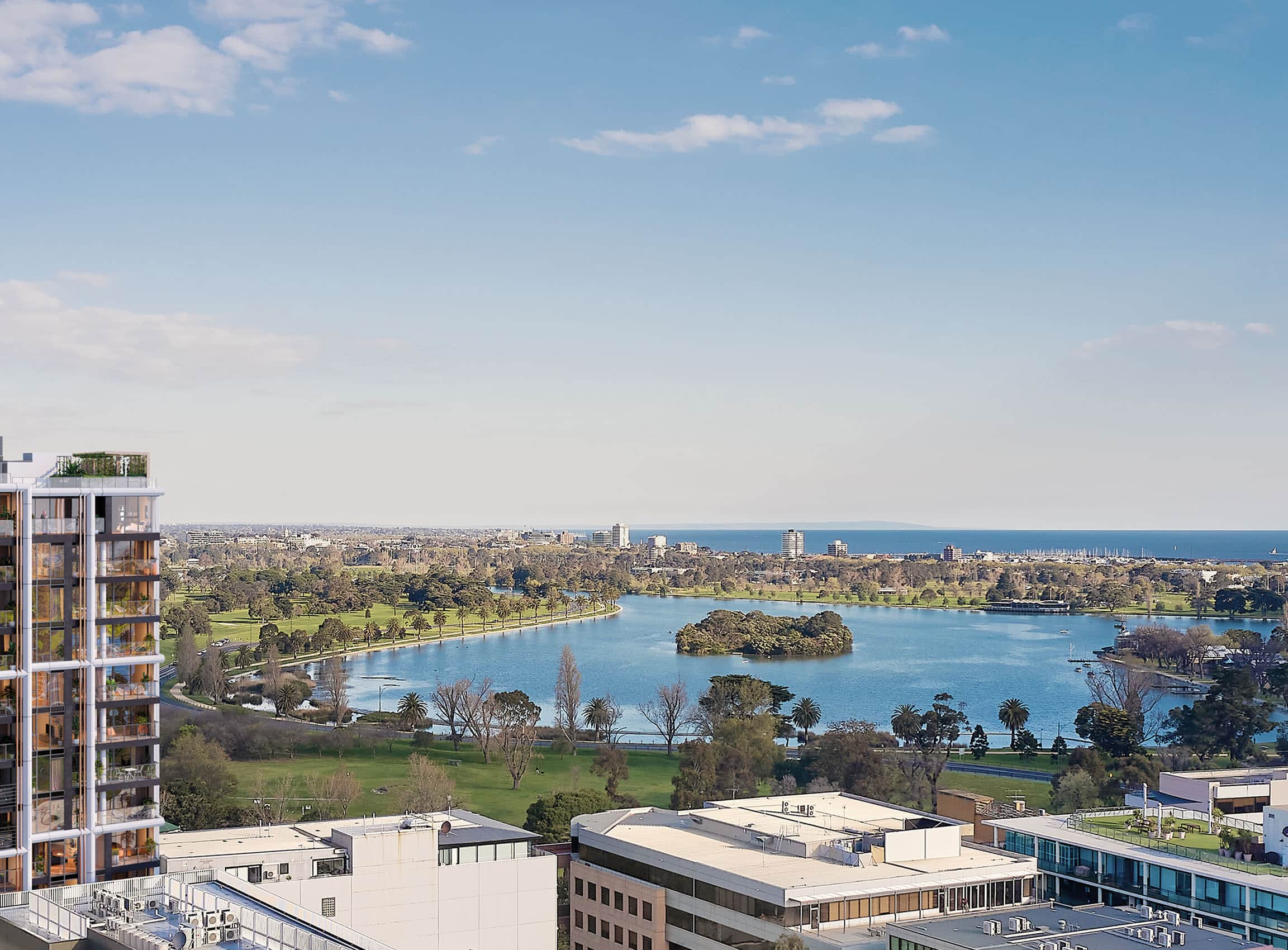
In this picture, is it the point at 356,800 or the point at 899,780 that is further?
the point at 899,780

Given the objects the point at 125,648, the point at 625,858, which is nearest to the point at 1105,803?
the point at 625,858

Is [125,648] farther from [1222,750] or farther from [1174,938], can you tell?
[1222,750]

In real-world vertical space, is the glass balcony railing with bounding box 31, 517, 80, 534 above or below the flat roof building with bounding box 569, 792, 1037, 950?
above

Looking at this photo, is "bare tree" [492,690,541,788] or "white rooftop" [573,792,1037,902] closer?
"white rooftop" [573,792,1037,902]

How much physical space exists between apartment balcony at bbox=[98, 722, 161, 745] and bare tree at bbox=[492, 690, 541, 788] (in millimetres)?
36501

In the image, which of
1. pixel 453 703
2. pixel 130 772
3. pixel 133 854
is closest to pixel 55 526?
pixel 130 772

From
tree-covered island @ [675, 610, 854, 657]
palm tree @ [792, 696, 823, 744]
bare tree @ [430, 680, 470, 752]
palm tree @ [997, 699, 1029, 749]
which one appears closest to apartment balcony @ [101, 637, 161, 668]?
bare tree @ [430, 680, 470, 752]

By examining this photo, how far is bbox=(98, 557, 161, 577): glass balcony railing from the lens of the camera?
28.0m

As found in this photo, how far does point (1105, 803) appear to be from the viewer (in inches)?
2158

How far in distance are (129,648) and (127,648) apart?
0.9 inches

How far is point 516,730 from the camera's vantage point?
224 feet

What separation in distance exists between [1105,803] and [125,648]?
4160cm

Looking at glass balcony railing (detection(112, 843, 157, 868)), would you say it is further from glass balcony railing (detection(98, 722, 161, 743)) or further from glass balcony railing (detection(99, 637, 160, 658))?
glass balcony railing (detection(99, 637, 160, 658))

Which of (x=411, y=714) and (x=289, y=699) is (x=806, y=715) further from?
(x=289, y=699)
